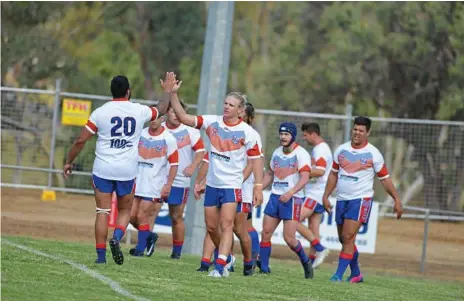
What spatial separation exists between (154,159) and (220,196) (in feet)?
9.31

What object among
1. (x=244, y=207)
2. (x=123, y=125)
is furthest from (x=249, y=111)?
(x=123, y=125)

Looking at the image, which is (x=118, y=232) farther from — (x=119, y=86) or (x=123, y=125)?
(x=119, y=86)

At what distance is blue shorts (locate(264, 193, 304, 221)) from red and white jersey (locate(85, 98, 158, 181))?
9.95ft

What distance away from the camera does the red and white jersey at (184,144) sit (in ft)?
54.6

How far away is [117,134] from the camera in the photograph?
1279cm

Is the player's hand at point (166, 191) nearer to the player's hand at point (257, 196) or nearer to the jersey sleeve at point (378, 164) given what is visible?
the player's hand at point (257, 196)

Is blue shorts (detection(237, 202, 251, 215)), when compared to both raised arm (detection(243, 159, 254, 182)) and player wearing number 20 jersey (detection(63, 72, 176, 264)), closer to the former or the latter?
raised arm (detection(243, 159, 254, 182))

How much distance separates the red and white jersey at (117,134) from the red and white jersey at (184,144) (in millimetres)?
3699

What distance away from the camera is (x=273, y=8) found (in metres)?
61.0

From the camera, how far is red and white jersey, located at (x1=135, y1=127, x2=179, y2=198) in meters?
16.1

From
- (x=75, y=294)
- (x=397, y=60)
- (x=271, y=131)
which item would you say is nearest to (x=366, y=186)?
(x=75, y=294)

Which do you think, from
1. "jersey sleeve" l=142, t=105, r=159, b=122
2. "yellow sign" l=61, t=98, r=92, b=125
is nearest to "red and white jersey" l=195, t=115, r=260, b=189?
"jersey sleeve" l=142, t=105, r=159, b=122

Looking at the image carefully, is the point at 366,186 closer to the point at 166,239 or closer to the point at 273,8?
the point at 166,239

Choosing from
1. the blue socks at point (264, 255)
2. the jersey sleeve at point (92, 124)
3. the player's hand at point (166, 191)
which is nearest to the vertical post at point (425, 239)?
the blue socks at point (264, 255)
